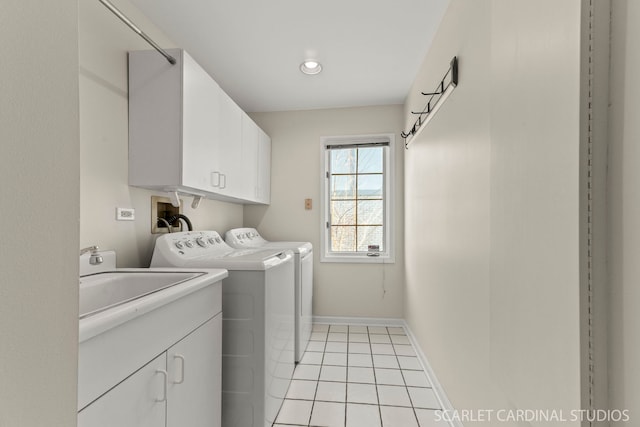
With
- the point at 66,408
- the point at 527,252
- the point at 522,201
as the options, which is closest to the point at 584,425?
the point at 527,252

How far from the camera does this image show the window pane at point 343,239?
3354 mm

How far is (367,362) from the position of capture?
7.68 feet

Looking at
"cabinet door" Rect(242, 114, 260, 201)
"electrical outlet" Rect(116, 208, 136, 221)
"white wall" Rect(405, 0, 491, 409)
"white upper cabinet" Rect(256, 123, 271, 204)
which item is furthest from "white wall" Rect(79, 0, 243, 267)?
"white wall" Rect(405, 0, 491, 409)

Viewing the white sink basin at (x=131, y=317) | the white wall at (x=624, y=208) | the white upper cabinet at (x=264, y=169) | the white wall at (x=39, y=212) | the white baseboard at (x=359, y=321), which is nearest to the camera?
the white wall at (x=39, y=212)

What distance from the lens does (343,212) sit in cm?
337

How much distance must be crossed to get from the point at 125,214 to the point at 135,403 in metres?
1.07

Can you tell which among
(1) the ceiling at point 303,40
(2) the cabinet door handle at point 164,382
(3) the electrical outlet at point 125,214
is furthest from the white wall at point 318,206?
(2) the cabinet door handle at point 164,382

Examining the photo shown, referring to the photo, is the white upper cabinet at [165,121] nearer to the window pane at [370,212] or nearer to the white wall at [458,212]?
the white wall at [458,212]

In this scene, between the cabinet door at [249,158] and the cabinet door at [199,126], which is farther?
the cabinet door at [249,158]

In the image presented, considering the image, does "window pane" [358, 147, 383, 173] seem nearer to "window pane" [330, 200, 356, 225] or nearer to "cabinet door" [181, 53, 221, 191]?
"window pane" [330, 200, 356, 225]

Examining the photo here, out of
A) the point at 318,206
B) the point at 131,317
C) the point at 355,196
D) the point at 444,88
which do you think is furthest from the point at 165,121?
the point at 355,196

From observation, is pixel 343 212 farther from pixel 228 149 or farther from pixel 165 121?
pixel 165 121

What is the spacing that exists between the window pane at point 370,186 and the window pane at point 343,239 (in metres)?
0.42

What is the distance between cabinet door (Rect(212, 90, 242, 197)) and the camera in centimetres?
201
